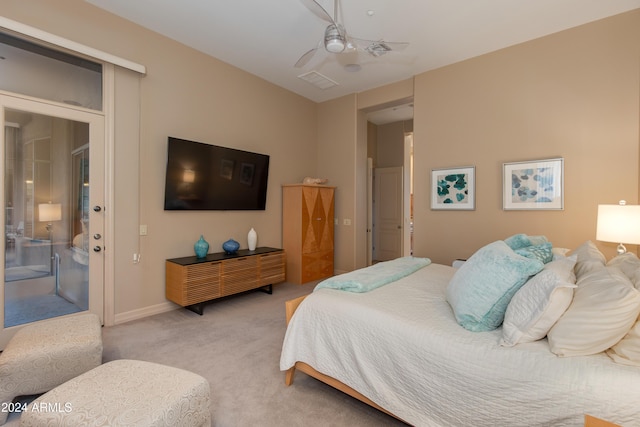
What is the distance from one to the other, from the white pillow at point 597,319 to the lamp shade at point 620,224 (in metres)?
1.77

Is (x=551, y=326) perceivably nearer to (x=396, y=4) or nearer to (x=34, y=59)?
(x=396, y=4)

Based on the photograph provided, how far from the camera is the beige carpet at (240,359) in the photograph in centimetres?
187

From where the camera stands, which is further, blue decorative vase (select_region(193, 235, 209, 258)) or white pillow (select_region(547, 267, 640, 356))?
blue decorative vase (select_region(193, 235, 209, 258))

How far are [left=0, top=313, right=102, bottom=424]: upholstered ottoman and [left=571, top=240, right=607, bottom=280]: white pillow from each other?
3.06m

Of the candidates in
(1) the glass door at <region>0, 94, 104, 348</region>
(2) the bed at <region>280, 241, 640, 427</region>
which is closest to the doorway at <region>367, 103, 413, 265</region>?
(2) the bed at <region>280, 241, 640, 427</region>

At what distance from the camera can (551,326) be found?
54.7 inches

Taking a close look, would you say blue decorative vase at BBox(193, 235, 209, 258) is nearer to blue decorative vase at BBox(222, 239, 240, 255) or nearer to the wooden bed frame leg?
blue decorative vase at BBox(222, 239, 240, 255)

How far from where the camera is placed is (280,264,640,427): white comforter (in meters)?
1.17

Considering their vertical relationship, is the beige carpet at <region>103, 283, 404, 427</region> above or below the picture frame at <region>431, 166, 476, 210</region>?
below

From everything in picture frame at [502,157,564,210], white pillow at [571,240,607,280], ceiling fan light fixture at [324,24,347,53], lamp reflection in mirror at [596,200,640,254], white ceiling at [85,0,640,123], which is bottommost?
white pillow at [571,240,607,280]

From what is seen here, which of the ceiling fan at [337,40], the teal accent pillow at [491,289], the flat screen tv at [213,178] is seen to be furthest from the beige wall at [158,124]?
the teal accent pillow at [491,289]

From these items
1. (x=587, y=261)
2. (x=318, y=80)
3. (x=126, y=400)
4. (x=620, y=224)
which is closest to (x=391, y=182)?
(x=318, y=80)

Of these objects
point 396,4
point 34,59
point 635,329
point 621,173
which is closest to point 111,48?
point 34,59

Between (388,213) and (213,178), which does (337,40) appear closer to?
(213,178)
